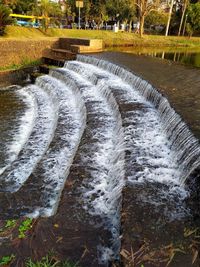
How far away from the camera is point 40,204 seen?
485cm

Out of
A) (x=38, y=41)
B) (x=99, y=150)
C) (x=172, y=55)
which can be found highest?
(x=38, y=41)

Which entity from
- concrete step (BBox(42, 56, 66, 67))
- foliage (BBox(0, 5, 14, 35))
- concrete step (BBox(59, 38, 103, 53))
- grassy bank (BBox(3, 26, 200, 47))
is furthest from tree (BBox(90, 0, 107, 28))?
concrete step (BBox(42, 56, 66, 67))

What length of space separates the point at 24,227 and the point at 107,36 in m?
22.8

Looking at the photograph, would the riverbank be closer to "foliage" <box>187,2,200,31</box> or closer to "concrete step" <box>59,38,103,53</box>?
"concrete step" <box>59,38,103,53</box>

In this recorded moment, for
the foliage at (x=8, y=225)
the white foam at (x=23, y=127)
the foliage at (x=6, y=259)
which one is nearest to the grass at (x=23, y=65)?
the white foam at (x=23, y=127)

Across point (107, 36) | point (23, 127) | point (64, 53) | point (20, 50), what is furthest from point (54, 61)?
point (107, 36)

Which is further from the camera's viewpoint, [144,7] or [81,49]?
[144,7]

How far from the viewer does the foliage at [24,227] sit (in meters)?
3.67

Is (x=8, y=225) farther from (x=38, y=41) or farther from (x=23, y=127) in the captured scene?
(x=38, y=41)

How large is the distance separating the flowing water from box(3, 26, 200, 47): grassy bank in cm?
933

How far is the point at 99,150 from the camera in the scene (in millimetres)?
6031

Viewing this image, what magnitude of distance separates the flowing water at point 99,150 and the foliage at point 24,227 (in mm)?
665

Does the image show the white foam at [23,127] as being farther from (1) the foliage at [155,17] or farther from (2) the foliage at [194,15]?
(1) the foliage at [155,17]

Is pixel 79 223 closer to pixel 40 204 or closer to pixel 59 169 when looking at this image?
pixel 40 204
